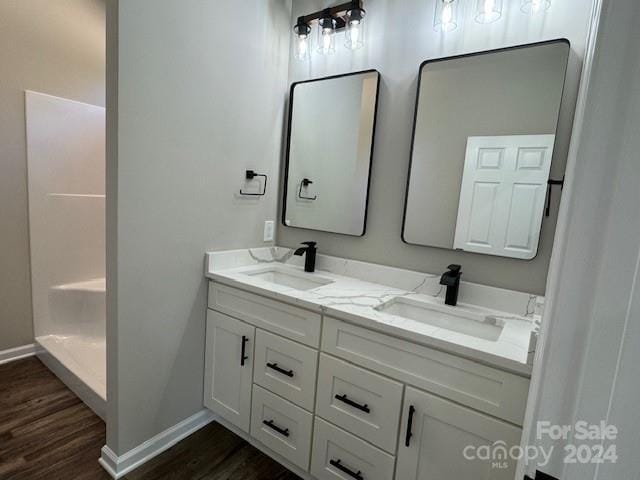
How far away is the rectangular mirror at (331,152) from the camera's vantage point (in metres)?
1.76

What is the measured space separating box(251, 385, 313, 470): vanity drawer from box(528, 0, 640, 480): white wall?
1257 mm

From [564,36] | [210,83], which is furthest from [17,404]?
[564,36]

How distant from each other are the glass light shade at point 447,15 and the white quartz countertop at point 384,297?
3.80 feet

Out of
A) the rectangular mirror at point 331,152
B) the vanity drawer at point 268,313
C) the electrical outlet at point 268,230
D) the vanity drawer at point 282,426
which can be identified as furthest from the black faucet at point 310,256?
the vanity drawer at point 282,426

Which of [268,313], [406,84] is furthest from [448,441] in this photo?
[406,84]

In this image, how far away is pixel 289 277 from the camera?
1.95 metres

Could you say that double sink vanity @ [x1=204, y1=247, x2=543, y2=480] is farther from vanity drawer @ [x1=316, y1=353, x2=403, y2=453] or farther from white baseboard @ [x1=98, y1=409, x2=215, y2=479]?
white baseboard @ [x1=98, y1=409, x2=215, y2=479]

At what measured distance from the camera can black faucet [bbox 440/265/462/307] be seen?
1.40 m

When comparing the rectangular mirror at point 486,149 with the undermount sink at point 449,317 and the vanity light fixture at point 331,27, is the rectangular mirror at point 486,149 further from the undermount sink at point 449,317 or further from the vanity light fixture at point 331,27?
the vanity light fixture at point 331,27

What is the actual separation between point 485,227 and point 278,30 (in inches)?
62.5

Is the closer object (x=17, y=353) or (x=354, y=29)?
(x=354, y=29)

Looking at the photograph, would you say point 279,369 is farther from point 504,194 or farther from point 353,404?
point 504,194

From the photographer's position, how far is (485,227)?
4.75 ft

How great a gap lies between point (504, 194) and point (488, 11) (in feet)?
2.54
